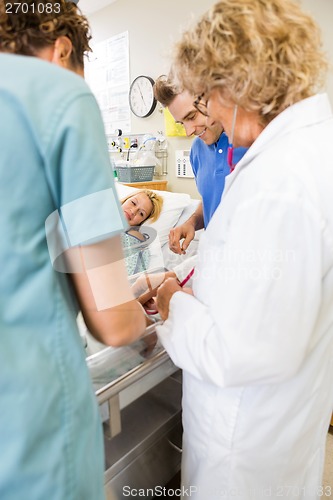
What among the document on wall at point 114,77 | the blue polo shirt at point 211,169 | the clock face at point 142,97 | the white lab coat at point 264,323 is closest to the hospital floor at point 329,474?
the white lab coat at point 264,323

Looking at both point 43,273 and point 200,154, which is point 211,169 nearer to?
point 200,154

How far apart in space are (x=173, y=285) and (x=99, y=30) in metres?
3.05

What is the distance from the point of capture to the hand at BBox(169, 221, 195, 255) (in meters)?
1.55

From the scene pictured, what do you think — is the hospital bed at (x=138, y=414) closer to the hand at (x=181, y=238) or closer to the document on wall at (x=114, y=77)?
the hand at (x=181, y=238)

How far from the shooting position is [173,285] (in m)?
0.91

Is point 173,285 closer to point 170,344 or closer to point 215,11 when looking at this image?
point 170,344

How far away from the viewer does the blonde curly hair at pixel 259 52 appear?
634 mm

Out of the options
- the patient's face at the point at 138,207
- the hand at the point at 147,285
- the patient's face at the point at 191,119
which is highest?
the patient's face at the point at 191,119

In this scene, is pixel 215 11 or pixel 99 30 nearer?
pixel 215 11

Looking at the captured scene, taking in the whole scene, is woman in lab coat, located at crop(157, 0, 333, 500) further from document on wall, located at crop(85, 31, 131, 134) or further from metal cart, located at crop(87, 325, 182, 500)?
document on wall, located at crop(85, 31, 131, 134)

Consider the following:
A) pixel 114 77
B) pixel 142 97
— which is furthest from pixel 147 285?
pixel 114 77

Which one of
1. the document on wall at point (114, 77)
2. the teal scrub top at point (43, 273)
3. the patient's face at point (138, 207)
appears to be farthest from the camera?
the document on wall at point (114, 77)

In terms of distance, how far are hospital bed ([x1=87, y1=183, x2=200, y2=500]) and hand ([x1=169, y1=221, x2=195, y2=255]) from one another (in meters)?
0.64

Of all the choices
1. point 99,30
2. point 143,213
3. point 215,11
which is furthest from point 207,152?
point 99,30
